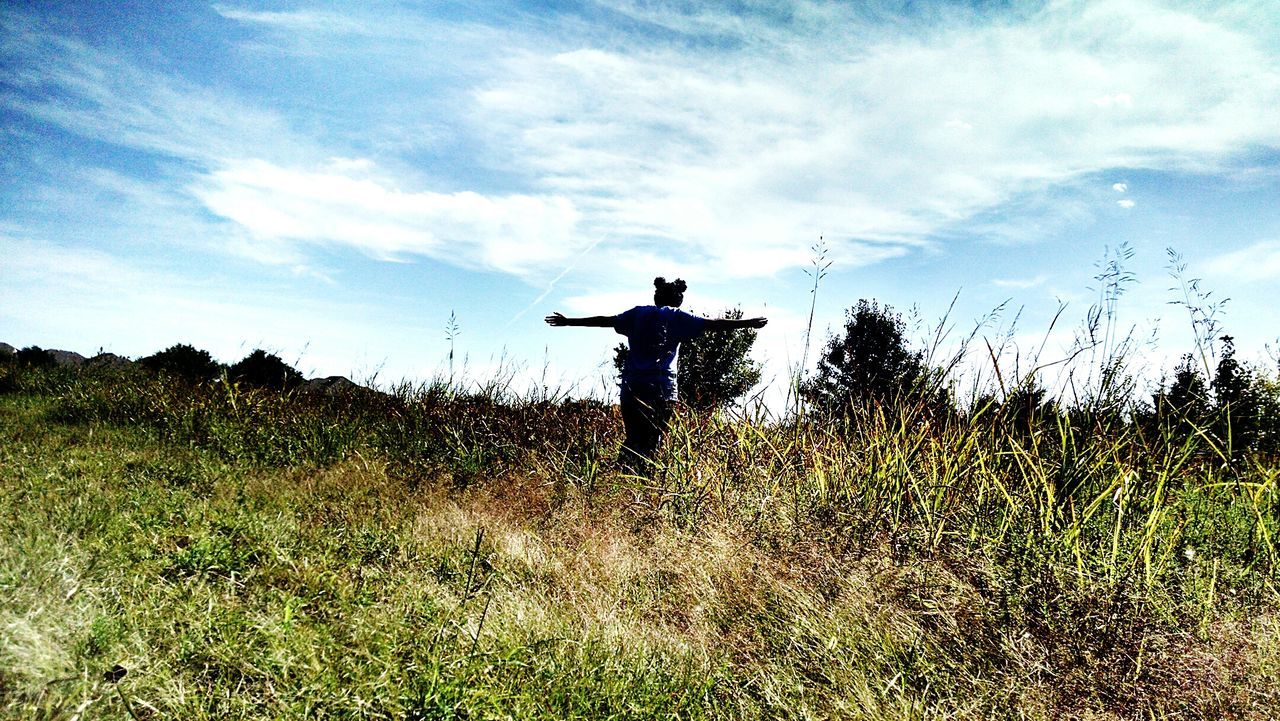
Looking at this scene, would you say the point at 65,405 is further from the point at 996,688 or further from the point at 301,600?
the point at 996,688

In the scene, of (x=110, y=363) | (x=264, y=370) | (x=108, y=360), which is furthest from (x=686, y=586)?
(x=108, y=360)

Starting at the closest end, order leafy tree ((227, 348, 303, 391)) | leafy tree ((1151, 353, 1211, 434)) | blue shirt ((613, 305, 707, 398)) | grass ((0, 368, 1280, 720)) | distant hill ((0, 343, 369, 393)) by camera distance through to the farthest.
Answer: grass ((0, 368, 1280, 720)) → leafy tree ((1151, 353, 1211, 434)) → blue shirt ((613, 305, 707, 398)) → leafy tree ((227, 348, 303, 391)) → distant hill ((0, 343, 369, 393))

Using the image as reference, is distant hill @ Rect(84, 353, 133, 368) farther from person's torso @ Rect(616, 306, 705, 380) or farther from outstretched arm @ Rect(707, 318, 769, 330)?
outstretched arm @ Rect(707, 318, 769, 330)

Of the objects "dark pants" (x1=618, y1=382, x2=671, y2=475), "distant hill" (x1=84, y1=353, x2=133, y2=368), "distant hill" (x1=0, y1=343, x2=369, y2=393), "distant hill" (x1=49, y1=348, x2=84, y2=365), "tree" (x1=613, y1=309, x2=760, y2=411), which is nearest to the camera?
"dark pants" (x1=618, y1=382, x2=671, y2=475)

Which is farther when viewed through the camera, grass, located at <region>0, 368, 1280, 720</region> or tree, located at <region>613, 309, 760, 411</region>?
tree, located at <region>613, 309, 760, 411</region>

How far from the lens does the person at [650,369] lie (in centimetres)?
579

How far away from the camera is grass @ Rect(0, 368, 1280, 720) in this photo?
229cm

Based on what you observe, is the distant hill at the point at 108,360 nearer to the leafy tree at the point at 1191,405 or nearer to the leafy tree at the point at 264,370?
the leafy tree at the point at 264,370

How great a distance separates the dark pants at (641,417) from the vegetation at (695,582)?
0.31 m

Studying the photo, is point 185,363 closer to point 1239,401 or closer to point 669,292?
point 669,292

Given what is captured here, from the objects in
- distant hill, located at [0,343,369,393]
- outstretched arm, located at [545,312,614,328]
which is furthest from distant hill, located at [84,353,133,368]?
outstretched arm, located at [545,312,614,328]

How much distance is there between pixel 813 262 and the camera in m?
4.84

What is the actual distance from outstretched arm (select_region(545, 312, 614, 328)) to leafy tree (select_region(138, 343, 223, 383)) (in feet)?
21.4

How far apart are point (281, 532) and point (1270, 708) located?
4.61 m
